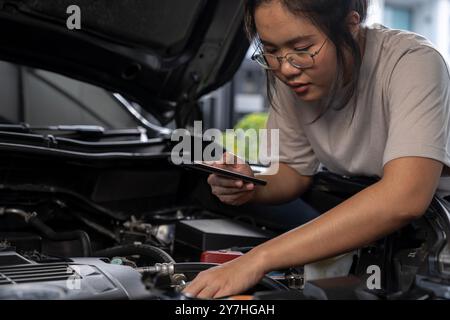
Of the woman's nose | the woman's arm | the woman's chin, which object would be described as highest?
the woman's nose

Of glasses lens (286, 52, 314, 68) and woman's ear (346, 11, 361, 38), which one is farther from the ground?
woman's ear (346, 11, 361, 38)

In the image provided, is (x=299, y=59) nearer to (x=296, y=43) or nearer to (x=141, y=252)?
(x=296, y=43)

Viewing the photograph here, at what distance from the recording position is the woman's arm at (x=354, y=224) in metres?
1.15

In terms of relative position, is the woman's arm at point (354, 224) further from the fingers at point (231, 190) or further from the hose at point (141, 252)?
the fingers at point (231, 190)

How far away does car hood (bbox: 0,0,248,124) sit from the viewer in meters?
1.68

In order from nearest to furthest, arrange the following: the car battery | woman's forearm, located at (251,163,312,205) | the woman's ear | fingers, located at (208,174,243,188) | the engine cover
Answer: the engine cover → the woman's ear → the car battery → fingers, located at (208,174,243,188) → woman's forearm, located at (251,163,312,205)

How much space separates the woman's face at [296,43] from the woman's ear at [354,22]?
83 millimetres

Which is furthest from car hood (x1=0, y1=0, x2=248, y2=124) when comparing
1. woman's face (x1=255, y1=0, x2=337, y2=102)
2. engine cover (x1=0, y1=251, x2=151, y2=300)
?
engine cover (x1=0, y1=251, x2=151, y2=300)

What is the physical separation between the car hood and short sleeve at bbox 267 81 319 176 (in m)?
0.45

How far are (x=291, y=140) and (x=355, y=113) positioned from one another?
0.29 metres

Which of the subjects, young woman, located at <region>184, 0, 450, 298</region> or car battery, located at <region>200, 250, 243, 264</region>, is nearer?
young woman, located at <region>184, 0, 450, 298</region>

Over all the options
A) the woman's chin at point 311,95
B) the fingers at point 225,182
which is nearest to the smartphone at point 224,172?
the fingers at point 225,182

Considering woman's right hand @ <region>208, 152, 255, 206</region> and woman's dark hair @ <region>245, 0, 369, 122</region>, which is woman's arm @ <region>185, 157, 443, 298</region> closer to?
woman's dark hair @ <region>245, 0, 369, 122</region>

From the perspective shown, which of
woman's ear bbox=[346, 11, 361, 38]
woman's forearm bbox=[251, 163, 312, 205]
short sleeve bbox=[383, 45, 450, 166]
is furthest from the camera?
woman's forearm bbox=[251, 163, 312, 205]
